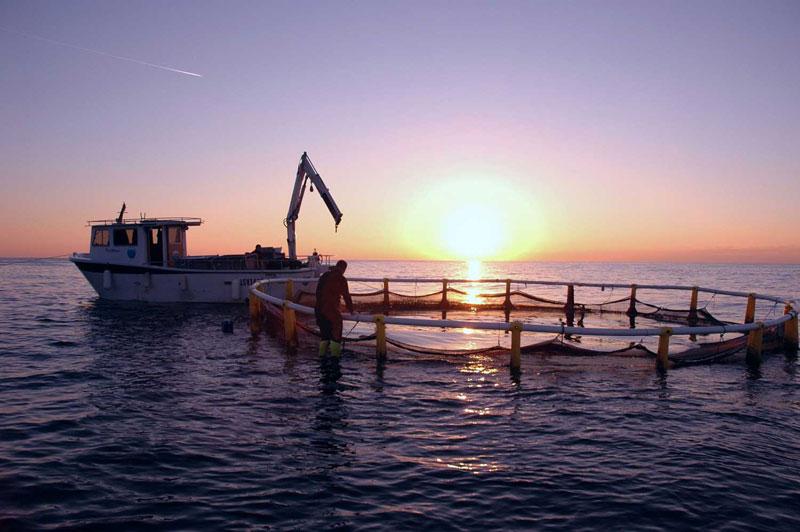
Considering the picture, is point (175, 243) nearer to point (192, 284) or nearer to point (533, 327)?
point (192, 284)

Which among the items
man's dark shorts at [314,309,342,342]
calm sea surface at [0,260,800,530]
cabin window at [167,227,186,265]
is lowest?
calm sea surface at [0,260,800,530]

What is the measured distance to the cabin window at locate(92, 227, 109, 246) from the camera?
2936cm

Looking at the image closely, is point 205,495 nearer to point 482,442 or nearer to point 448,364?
point 482,442

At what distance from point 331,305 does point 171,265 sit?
65.7 feet

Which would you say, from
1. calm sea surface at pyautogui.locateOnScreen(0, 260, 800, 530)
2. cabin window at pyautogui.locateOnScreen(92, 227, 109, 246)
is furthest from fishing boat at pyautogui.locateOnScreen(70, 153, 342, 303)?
calm sea surface at pyautogui.locateOnScreen(0, 260, 800, 530)

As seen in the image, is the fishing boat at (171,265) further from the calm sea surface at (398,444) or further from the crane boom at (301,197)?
the calm sea surface at (398,444)

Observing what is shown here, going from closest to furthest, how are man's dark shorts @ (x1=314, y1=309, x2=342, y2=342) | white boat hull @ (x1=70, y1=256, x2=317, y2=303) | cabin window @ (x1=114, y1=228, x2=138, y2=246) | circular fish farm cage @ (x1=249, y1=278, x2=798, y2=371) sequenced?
circular fish farm cage @ (x1=249, y1=278, x2=798, y2=371) < man's dark shorts @ (x1=314, y1=309, x2=342, y2=342) < white boat hull @ (x1=70, y1=256, x2=317, y2=303) < cabin window @ (x1=114, y1=228, x2=138, y2=246)

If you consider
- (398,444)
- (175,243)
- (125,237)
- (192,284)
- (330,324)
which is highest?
(125,237)

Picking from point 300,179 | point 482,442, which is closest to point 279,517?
point 482,442

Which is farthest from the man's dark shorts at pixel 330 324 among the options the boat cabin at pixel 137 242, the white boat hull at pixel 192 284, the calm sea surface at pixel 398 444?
the boat cabin at pixel 137 242

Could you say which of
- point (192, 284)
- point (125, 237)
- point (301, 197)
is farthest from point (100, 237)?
point (301, 197)

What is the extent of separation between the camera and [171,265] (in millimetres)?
29156

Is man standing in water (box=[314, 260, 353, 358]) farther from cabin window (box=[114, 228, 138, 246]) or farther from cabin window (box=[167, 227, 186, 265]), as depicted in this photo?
cabin window (box=[114, 228, 138, 246])

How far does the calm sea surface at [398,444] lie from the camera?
18.3 feet
